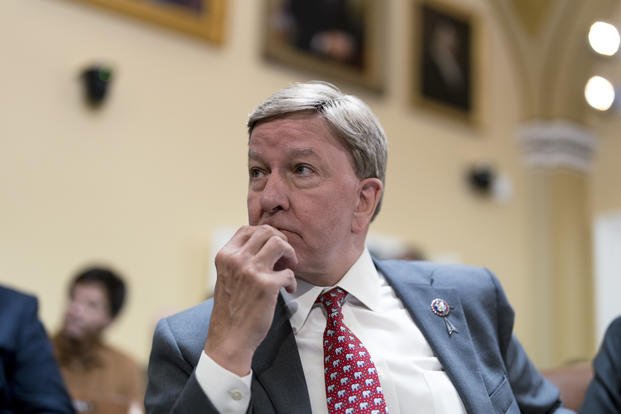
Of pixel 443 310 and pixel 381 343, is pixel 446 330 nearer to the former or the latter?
pixel 443 310

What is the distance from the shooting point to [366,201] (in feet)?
7.97

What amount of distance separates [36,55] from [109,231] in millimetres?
1395

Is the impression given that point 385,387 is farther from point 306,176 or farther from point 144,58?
point 144,58

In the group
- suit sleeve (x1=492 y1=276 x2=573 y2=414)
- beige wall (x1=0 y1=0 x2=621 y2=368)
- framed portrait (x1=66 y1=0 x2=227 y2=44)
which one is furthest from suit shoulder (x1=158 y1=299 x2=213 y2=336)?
framed portrait (x1=66 y1=0 x2=227 y2=44)

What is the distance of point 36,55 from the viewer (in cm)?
643

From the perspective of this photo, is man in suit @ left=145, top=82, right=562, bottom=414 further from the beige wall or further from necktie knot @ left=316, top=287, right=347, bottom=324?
the beige wall

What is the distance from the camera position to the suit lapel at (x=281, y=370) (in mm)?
2047

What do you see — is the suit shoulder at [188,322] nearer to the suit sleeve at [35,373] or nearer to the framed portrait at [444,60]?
the suit sleeve at [35,373]

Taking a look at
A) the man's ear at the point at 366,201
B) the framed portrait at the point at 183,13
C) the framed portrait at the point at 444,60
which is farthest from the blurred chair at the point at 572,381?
the framed portrait at the point at 444,60

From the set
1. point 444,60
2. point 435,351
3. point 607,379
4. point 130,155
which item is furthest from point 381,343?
point 444,60

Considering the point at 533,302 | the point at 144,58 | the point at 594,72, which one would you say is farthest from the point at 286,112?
the point at 594,72

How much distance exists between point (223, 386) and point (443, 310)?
0.77 meters

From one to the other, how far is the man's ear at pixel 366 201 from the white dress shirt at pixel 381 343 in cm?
9

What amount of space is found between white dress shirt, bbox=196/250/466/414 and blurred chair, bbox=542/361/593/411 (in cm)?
87
